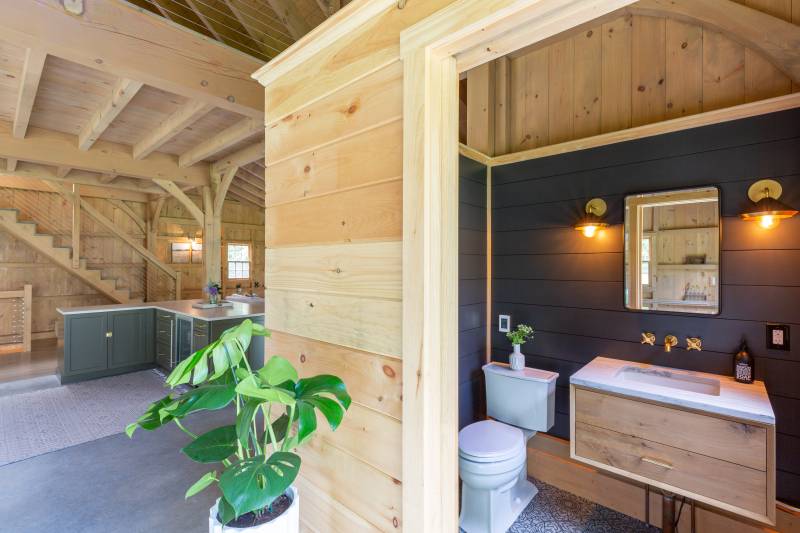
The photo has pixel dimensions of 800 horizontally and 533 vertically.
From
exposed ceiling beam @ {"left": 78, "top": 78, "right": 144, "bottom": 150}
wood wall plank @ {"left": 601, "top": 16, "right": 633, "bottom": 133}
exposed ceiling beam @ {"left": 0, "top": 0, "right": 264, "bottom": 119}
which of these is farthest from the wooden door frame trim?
exposed ceiling beam @ {"left": 78, "top": 78, "right": 144, "bottom": 150}

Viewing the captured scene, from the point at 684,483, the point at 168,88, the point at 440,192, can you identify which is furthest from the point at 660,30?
the point at 168,88

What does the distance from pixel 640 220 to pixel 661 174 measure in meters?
0.26

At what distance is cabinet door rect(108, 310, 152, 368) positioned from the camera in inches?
185

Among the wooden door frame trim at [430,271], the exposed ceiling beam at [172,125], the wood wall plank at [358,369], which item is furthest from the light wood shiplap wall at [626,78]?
Result: the exposed ceiling beam at [172,125]

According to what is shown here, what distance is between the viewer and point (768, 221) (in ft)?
5.80

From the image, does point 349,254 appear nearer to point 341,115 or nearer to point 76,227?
point 341,115

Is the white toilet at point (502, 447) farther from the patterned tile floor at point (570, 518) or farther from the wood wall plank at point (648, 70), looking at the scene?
the wood wall plank at point (648, 70)

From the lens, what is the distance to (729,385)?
1785 mm

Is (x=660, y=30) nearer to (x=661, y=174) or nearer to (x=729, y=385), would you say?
(x=661, y=174)

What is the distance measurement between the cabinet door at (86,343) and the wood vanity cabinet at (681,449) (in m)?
5.18

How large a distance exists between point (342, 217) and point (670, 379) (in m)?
1.91

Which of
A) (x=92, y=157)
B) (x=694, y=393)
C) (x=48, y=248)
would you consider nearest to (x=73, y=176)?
(x=48, y=248)

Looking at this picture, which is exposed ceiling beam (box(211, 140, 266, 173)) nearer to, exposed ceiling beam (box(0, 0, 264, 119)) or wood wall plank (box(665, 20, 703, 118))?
exposed ceiling beam (box(0, 0, 264, 119))

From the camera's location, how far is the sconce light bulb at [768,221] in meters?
1.76
